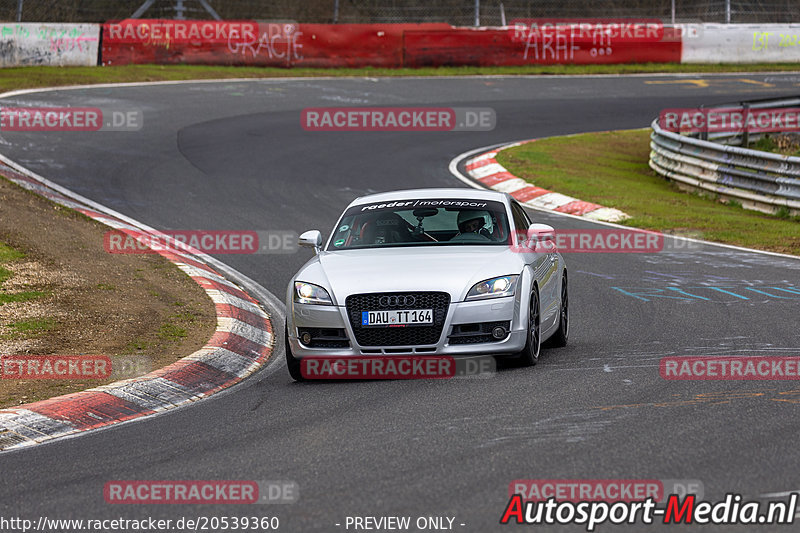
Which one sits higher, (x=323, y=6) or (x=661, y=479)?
(x=323, y=6)

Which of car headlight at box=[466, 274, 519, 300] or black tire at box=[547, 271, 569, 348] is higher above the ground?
car headlight at box=[466, 274, 519, 300]

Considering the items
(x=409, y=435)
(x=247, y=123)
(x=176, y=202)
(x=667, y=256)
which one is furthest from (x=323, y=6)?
(x=409, y=435)

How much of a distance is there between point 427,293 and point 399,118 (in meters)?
19.6

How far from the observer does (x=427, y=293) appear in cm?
845

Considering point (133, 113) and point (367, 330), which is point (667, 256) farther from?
point (133, 113)

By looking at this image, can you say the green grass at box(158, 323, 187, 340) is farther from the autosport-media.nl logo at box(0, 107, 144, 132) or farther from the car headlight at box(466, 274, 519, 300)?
the autosport-media.nl logo at box(0, 107, 144, 132)

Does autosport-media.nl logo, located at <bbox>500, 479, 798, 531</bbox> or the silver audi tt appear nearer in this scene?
autosport-media.nl logo, located at <bbox>500, 479, 798, 531</bbox>

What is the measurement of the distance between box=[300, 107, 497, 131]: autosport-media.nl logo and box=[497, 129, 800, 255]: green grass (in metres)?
2.54

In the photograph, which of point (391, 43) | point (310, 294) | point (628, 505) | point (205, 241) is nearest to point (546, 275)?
point (310, 294)

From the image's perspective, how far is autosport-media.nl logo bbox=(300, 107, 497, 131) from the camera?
2675 centimetres

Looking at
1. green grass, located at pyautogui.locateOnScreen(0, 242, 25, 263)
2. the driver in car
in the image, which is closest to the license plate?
the driver in car

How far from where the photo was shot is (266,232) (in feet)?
52.2

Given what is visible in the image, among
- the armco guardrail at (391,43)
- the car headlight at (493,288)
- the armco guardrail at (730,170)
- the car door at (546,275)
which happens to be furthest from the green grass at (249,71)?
the car headlight at (493,288)

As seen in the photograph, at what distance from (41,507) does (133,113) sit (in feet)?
68.0
